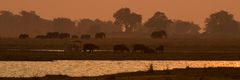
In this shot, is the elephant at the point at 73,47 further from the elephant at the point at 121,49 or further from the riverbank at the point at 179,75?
the riverbank at the point at 179,75

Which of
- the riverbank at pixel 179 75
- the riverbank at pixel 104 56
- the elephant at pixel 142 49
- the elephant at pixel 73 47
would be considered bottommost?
the riverbank at pixel 179 75

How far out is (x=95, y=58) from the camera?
77.9 metres

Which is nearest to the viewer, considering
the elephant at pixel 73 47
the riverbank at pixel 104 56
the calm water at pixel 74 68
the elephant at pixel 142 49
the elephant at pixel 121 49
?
the calm water at pixel 74 68

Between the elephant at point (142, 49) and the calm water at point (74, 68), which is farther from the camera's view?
the elephant at point (142, 49)

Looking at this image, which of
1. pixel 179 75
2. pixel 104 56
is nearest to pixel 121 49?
pixel 104 56

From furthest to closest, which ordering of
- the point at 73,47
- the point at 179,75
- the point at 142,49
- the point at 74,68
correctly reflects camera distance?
the point at 73,47
the point at 142,49
the point at 74,68
the point at 179,75

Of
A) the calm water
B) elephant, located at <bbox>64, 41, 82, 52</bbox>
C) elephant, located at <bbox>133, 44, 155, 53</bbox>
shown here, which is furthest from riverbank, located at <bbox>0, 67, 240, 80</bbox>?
elephant, located at <bbox>64, 41, 82, 52</bbox>

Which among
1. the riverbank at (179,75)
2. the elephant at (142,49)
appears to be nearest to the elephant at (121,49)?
the elephant at (142,49)

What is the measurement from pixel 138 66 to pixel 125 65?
1595 millimetres

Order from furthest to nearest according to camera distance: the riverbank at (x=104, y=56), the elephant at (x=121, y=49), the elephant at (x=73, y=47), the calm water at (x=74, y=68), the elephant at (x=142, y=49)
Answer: the elephant at (x=73, y=47)
the elephant at (x=121, y=49)
the elephant at (x=142, y=49)
the riverbank at (x=104, y=56)
the calm water at (x=74, y=68)

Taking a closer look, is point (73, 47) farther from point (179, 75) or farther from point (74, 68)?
point (179, 75)

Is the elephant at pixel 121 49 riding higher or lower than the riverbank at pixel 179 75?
higher

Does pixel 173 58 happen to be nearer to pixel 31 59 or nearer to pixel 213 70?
pixel 31 59

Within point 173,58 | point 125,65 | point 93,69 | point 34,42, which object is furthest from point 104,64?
point 34,42
